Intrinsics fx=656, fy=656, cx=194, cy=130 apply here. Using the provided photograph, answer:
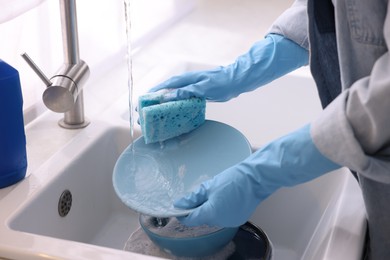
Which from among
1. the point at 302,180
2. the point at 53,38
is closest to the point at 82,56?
the point at 53,38

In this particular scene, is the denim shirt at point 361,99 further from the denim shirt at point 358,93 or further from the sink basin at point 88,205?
the sink basin at point 88,205

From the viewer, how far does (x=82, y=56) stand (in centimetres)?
173

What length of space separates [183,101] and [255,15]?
3.71ft

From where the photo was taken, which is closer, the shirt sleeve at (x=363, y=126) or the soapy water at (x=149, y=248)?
the shirt sleeve at (x=363, y=126)

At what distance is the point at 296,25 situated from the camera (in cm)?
142

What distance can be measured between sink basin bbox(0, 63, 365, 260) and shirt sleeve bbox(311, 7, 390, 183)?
16 centimetres

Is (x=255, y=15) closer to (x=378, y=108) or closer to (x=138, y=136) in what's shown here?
(x=138, y=136)

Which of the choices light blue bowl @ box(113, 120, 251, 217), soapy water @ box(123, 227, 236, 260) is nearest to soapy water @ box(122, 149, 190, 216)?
light blue bowl @ box(113, 120, 251, 217)

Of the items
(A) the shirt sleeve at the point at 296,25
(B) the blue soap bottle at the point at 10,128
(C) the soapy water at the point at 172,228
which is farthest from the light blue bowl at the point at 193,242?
(A) the shirt sleeve at the point at 296,25

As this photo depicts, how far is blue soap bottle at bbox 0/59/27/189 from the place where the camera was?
112cm

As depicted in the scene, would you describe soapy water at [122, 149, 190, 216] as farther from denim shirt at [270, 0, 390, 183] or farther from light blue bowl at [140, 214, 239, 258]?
denim shirt at [270, 0, 390, 183]

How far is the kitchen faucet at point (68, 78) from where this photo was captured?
1.24 metres

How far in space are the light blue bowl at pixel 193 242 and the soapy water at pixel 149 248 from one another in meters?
0.02

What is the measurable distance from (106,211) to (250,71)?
455 millimetres
